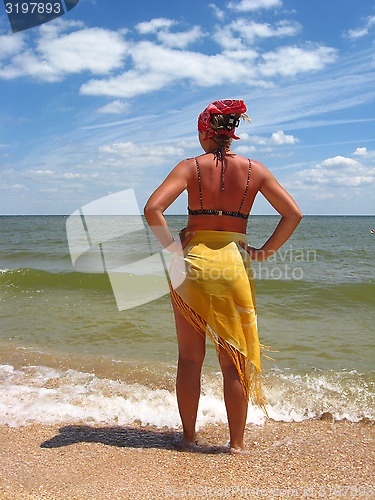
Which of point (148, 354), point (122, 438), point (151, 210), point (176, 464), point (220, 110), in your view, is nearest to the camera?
point (151, 210)

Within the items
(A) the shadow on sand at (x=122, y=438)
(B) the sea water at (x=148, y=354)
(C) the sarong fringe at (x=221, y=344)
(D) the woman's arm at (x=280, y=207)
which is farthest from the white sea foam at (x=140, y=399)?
(D) the woman's arm at (x=280, y=207)

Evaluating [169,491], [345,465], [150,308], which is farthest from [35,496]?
[150,308]

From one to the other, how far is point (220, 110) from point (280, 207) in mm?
661

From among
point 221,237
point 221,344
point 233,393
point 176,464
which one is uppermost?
point 221,237

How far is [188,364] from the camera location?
114 inches

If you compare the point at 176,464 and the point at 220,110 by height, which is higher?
the point at 220,110

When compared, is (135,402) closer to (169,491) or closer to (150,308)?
(169,491)

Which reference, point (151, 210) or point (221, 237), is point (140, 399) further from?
point (151, 210)

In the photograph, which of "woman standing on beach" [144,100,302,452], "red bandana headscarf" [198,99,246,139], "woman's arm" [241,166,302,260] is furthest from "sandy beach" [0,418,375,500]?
"red bandana headscarf" [198,99,246,139]

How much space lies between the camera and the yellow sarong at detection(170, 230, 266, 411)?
2678 mm

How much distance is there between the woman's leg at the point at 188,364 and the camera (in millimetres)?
2852

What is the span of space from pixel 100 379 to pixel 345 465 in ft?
8.13

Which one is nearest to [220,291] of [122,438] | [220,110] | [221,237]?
[221,237]

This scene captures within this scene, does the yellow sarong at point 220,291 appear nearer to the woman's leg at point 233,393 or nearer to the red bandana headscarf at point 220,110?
the woman's leg at point 233,393
